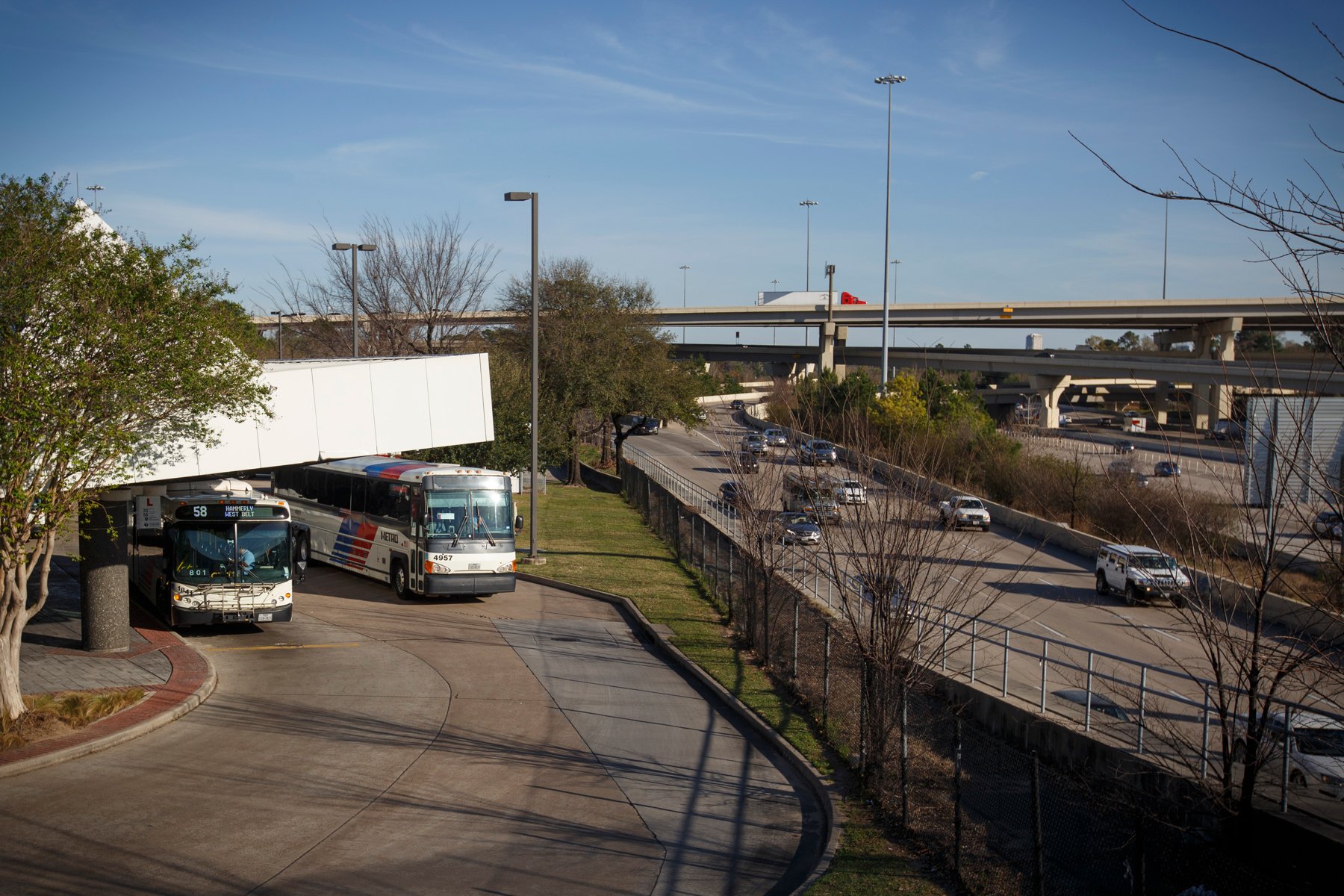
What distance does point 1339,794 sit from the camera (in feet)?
31.3

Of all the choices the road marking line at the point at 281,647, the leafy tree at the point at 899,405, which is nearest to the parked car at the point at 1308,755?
the road marking line at the point at 281,647

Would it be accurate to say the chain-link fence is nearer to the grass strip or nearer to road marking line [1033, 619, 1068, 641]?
the grass strip

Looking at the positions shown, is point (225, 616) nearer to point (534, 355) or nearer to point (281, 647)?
point (281, 647)

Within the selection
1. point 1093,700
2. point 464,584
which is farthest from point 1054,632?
point 464,584

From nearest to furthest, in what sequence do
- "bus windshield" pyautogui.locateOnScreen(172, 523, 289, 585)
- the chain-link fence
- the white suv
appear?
the chain-link fence, "bus windshield" pyautogui.locateOnScreen(172, 523, 289, 585), the white suv

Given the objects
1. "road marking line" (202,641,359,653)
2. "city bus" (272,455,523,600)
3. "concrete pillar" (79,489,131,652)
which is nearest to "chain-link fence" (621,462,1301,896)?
"city bus" (272,455,523,600)

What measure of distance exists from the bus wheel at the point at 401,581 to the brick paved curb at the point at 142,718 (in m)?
6.20

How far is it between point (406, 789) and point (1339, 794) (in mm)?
9387

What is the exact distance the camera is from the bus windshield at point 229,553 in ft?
63.4

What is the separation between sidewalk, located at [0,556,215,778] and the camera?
1253 centimetres

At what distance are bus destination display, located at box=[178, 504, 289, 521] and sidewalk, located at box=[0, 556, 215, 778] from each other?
2234 millimetres

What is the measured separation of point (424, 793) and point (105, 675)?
716cm

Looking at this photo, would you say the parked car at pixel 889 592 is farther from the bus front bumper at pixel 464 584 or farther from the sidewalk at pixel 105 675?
the bus front bumper at pixel 464 584

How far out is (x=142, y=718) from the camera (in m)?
13.7
